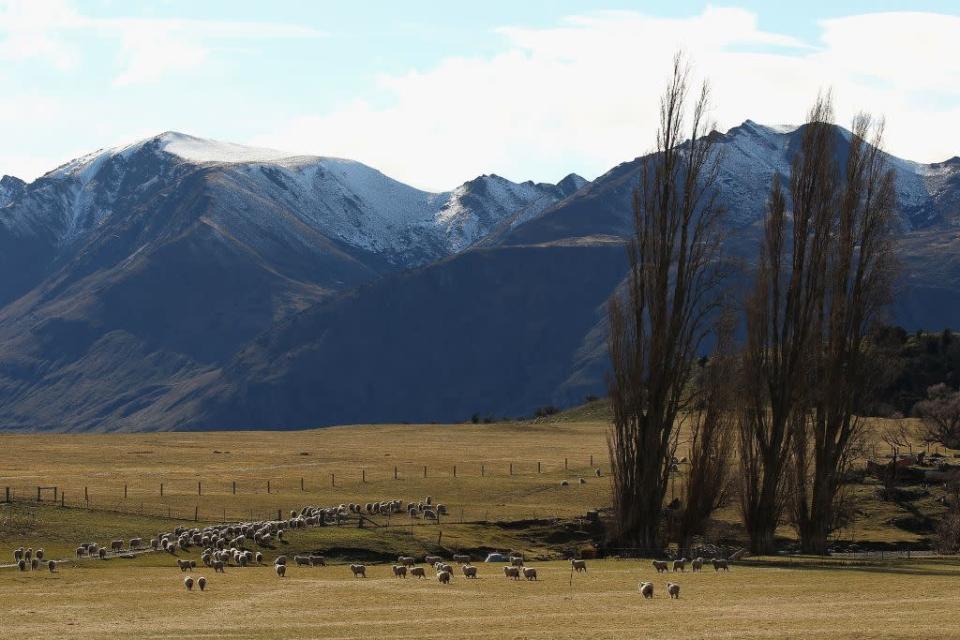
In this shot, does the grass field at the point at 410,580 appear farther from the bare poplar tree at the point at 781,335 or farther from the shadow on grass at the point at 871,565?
the bare poplar tree at the point at 781,335

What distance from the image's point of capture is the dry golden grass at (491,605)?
4316 cm

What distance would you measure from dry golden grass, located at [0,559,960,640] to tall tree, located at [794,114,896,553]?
12.0 m

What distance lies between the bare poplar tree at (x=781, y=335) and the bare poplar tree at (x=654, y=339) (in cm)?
341

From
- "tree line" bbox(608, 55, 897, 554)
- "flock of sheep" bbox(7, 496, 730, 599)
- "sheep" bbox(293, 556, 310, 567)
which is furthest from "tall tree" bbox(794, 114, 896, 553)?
"sheep" bbox(293, 556, 310, 567)

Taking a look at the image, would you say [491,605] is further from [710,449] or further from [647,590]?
Answer: [710,449]

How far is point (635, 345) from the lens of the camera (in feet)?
254

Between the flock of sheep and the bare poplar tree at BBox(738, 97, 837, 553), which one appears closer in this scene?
the flock of sheep

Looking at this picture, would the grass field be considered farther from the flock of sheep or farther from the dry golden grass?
the flock of sheep

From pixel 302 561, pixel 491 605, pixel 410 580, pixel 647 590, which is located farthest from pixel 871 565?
pixel 302 561

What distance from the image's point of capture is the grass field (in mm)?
44594

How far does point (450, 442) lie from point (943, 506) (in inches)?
3027

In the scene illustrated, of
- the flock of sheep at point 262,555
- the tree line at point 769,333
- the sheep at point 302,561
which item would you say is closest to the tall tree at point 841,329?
the tree line at point 769,333

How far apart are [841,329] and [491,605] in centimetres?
3549

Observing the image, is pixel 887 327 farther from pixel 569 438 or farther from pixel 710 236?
pixel 569 438
